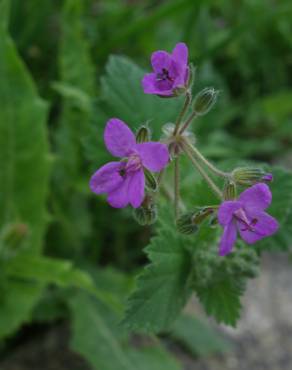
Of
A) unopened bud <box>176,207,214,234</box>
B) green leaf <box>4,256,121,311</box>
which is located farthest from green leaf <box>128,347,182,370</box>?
unopened bud <box>176,207,214,234</box>

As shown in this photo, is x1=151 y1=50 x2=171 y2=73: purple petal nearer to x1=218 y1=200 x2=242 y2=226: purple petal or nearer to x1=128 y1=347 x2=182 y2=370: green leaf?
x1=218 y1=200 x2=242 y2=226: purple petal

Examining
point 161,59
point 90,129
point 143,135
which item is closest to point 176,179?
point 143,135

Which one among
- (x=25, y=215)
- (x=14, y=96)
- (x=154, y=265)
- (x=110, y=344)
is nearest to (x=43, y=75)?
(x=14, y=96)

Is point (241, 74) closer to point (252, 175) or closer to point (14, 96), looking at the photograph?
point (14, 96)

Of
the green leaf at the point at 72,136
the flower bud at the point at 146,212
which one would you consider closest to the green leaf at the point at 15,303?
the green leaf at the point at 72,136

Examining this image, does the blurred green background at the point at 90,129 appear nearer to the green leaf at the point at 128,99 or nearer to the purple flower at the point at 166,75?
the green leaf at the point at 128,99

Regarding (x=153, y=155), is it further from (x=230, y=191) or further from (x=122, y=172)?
(x=230, y=191)
